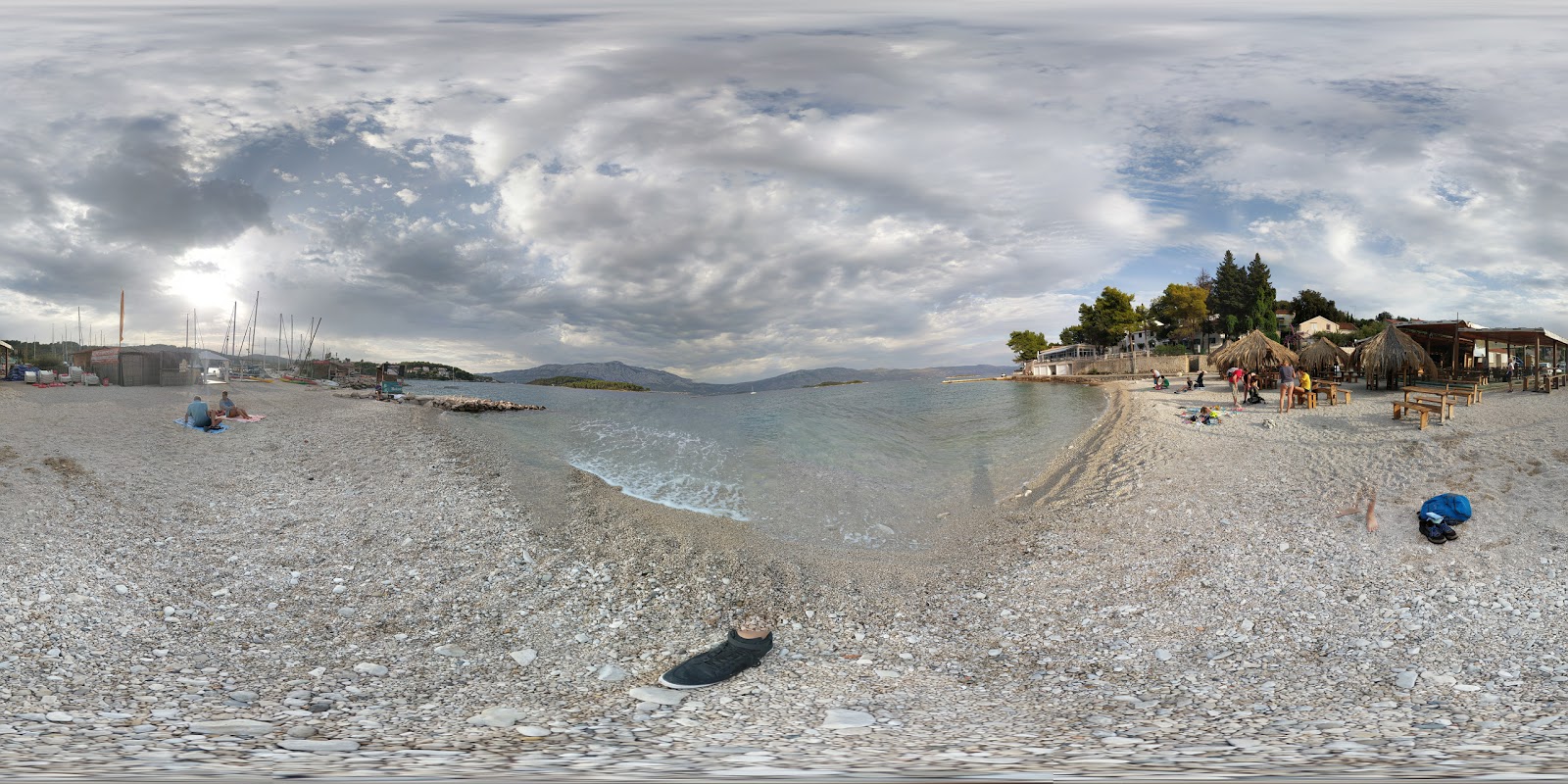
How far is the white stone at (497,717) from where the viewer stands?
4834mm

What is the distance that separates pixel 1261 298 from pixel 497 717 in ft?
238

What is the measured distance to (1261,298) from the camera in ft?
195

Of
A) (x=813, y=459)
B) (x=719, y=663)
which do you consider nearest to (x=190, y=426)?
(x=813, y=459)

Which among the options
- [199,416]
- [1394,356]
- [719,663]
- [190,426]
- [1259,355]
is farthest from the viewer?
[1259,355]

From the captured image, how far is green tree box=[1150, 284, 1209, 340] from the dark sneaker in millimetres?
78792

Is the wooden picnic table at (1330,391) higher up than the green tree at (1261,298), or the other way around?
the green tree at (1261,298)

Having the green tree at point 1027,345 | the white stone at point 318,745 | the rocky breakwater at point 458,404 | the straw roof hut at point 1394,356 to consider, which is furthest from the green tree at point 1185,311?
the white stone at point 318,745

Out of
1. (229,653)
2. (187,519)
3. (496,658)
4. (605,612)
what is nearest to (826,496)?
(605,612)

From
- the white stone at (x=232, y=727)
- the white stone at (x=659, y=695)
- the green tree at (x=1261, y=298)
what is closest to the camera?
the white stone at (x=232, y=727)

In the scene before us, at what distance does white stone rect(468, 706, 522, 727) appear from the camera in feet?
15.9

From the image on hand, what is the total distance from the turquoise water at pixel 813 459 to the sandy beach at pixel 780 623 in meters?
1.50

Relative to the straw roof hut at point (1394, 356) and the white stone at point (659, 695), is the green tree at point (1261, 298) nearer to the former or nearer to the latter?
the straw roof hut at point (1394, 356)

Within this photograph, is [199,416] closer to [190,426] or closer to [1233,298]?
[190,426]

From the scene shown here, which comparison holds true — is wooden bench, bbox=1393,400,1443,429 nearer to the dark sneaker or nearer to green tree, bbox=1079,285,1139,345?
the dark sneaker
